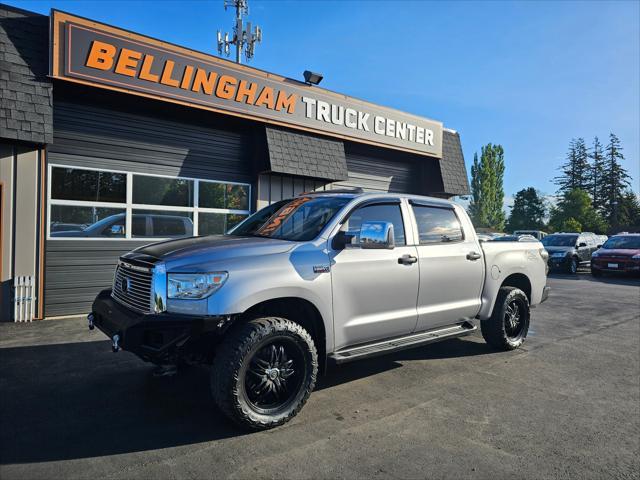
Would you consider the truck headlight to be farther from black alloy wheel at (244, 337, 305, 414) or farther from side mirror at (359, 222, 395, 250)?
side mirror at (359, 222, 395, 250)

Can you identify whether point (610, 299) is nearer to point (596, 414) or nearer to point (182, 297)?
point (596, 414)

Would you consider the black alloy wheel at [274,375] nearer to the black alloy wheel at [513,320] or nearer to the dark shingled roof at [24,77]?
the black alloy wheel at [513,320]

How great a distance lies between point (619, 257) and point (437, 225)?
14.7 metres

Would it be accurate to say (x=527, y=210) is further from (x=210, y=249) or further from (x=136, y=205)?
(x=210, y=249)

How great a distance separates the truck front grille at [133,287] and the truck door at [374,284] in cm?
158

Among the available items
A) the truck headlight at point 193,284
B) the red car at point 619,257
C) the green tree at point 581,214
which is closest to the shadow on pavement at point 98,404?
the truck headlight at point 193,284

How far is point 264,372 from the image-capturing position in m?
3.49

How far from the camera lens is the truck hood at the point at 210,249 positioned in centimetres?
347

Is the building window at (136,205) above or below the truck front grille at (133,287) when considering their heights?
above

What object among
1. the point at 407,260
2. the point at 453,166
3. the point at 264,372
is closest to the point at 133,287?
the point at 264,372

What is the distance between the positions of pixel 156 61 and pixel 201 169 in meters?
2.33

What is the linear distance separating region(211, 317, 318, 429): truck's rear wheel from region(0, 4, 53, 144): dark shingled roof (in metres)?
5.77

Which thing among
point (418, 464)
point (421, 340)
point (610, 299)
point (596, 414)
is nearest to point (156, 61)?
point (421, 340)

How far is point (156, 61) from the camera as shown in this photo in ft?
27.2
